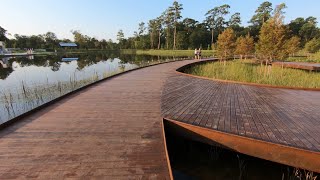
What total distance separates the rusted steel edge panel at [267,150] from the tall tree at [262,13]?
5705 centimetres

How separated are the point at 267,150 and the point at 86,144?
9.68 feet

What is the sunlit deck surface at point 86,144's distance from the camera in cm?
268

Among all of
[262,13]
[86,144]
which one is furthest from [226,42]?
[262,13]

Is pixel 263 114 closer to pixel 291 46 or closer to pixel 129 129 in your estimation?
pixel 129 129

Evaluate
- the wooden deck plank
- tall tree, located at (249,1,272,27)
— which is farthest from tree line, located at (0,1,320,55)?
the wooden deck plank

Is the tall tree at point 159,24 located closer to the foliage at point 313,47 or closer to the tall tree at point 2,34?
the foliage at point 313,47

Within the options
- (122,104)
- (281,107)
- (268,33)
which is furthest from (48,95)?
(268,33)

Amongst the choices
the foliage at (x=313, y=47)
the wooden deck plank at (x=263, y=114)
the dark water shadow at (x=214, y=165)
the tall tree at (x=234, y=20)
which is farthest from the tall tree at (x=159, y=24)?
the dark water shadow at (x=214, y=165)

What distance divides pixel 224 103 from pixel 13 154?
4833 millimetres

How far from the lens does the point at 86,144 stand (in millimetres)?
3406

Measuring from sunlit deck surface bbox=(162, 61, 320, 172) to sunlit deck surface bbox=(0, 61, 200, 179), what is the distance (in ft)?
2.85

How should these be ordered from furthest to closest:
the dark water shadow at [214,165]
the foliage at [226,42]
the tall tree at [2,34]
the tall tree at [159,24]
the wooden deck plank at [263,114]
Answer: the tall tree at [159,24]
the tall tree at [2,34]
the foliage at [226,42]
the dark water shadow at [214,165]
the wooden deck plank at [263,114]

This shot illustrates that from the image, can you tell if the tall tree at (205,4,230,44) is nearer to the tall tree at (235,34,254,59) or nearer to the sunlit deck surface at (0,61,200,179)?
the tall tree at (235,34,254,59)

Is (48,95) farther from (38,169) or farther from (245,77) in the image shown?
(245,77)
